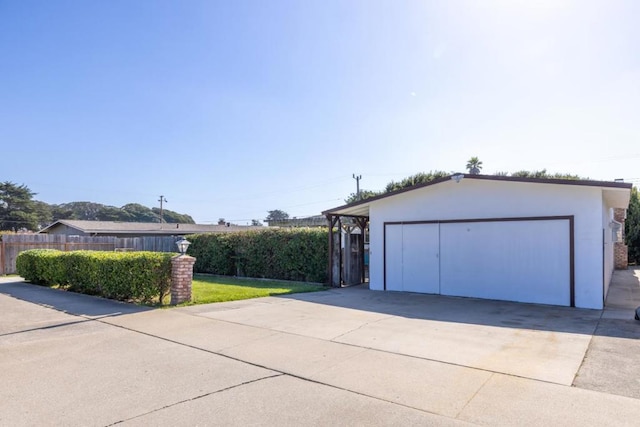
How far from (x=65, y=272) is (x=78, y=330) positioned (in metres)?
6.55

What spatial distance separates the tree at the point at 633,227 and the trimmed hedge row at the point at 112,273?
25.0 m

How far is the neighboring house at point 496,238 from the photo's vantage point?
906 cm

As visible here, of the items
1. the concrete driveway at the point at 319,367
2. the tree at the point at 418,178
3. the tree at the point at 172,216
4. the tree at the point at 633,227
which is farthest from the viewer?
the tree at the point at 172,216

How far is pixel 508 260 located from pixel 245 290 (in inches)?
285

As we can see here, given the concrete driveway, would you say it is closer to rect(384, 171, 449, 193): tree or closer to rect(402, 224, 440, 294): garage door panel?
rect(402, 224, 440, 294): garage door panel

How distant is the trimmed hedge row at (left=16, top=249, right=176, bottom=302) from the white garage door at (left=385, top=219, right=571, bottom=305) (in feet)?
21.4

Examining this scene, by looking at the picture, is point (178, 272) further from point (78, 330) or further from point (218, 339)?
point (218, 339)

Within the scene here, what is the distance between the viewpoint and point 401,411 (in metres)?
3.53

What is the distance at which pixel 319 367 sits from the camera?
4758 mm

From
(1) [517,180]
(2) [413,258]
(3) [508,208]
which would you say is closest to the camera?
(1) [517,180]

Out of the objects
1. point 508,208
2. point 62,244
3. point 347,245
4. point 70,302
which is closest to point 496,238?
point 508,208

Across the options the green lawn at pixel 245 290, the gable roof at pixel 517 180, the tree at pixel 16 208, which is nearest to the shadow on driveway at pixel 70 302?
the green lawn at pixel 245 290

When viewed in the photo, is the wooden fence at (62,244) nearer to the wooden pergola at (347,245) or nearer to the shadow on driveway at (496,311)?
the wooden pergola at (347,245)

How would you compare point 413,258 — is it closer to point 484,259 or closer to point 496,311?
point 484,259
